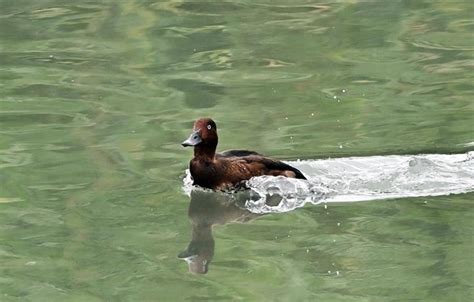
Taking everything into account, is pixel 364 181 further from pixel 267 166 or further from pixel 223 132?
pixel 223 132

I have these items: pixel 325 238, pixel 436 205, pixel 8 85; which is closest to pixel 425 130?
pixel 436 205

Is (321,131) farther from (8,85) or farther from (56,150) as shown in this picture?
(8,85)

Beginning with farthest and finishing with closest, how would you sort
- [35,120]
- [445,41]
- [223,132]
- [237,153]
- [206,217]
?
[445,41], [35,120], [223,132], [237,153], [206,217]

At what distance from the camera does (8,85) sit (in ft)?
40.2

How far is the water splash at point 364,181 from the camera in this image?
9.03 m

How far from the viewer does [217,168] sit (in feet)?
30.3

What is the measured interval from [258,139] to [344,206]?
176cm

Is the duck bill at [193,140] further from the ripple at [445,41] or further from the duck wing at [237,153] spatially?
the ripple at [445,41]

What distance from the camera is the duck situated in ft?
30.2

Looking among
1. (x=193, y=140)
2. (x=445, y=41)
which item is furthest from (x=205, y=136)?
(x=445, y=41)

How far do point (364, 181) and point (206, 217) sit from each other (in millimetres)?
1281

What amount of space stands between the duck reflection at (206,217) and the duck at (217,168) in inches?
3.5

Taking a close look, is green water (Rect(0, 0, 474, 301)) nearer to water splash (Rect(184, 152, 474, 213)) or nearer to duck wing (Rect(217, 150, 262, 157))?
water splash (Rect(184, 152, 474, 213))

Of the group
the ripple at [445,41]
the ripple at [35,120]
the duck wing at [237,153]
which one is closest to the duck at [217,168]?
the duck wing at [237,153]
